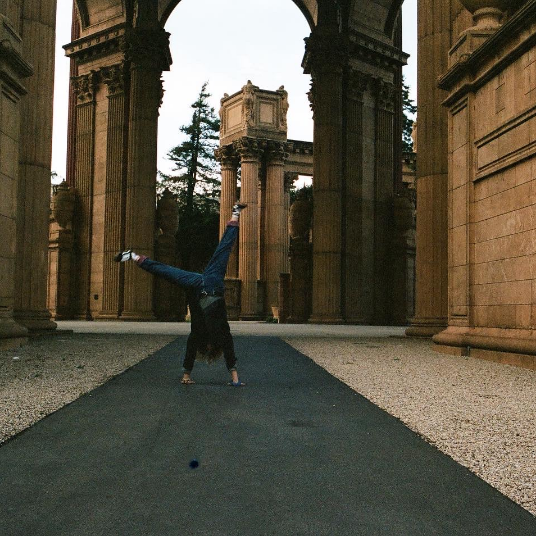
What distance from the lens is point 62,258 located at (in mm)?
31750

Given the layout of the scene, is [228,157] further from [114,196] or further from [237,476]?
[237,476]

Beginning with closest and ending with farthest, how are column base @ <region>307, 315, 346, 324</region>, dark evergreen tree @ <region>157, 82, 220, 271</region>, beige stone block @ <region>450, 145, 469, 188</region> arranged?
beige stone block @ <region>450, 145, 469, 188</region> < column base @ <region>307, 315, 346, 324</region> < dark evergreen tree @ <region>157, 82, 220, 271</region>

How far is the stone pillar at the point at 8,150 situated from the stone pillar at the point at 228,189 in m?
31.7

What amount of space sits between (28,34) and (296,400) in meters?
13.1

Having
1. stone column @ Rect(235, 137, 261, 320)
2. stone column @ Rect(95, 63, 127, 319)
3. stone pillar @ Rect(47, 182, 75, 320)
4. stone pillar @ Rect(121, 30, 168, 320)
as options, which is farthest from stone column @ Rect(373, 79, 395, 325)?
stone pillar @ Rect(47, 182, 75, 320)

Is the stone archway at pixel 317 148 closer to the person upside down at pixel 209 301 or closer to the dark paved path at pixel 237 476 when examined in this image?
the person upside down at pixel 209 301

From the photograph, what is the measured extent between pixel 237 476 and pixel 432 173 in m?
14.0

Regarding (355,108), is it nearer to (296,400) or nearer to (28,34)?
(28,34)

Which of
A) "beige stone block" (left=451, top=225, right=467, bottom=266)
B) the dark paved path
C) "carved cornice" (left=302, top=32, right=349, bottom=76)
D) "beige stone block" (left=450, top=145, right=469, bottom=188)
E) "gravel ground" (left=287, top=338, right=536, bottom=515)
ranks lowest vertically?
the dark paved path

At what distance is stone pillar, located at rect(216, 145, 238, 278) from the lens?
149ft

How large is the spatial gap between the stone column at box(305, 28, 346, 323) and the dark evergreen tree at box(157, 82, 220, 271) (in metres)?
37.3

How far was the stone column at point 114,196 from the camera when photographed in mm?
30188

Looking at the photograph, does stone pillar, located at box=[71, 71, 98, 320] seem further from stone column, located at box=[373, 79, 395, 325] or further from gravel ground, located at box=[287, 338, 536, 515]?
gravel ground, located at box=[287, 338, 536, 515]

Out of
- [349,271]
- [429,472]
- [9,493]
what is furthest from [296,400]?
[349,271]
